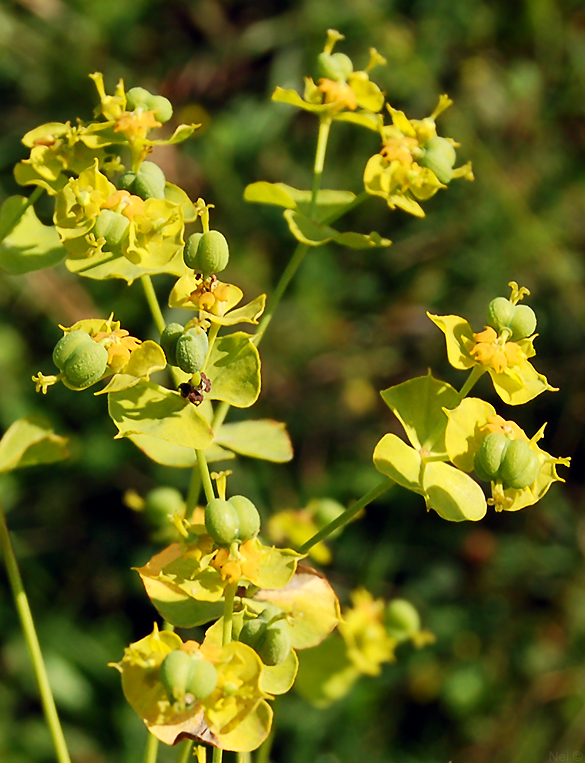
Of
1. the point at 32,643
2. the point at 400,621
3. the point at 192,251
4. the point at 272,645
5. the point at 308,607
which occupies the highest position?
the point at 192,251

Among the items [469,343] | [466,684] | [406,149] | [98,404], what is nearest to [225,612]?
[469,343]

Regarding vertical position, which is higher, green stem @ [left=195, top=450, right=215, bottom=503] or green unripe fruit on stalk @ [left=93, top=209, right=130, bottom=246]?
green unripe fruit on stalk @ [left=93, top=209, right=130, bottom=246]

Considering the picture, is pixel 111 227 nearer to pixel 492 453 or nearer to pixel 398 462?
pixel 398 462

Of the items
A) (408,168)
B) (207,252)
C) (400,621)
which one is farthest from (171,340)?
(400,621)

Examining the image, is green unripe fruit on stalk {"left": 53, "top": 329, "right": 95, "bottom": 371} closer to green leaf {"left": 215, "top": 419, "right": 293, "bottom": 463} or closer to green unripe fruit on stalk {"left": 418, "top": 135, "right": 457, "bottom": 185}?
green leaf {"left": 215, "top": 419, "right": 293, "bottom": 463}

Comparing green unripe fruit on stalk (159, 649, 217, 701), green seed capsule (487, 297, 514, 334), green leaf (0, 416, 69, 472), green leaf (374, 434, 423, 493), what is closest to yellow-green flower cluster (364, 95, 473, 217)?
green seed capsule (487, 297, 514, 334)

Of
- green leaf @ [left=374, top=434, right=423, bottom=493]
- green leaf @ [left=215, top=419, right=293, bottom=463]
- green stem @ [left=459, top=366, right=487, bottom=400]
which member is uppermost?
A: green stem @ [left=459, top=366, right=487, bottom=400]
